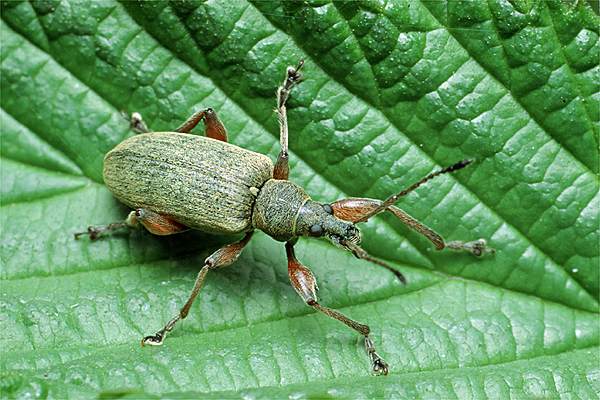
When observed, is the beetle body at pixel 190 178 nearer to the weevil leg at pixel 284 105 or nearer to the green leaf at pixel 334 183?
the weevil leg at pixel 284 105

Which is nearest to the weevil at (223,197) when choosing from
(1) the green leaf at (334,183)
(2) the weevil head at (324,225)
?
(2) the weevil head at (324,225)

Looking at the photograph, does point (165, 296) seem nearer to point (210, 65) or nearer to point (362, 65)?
point (210, 65)

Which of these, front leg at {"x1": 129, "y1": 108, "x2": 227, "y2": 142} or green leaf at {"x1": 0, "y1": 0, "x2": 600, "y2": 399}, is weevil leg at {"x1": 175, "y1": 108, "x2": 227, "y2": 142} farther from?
green leaf at {"x1": 0, "y1": 0, "x2": 600, "y2": 399}

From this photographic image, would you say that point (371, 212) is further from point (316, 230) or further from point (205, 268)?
point (205, 268)

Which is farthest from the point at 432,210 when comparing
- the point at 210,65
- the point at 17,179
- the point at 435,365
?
the point at 17,179

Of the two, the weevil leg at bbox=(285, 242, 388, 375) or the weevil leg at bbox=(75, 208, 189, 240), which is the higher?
the weevil leg at bbox=(285, 242, 388, 375)

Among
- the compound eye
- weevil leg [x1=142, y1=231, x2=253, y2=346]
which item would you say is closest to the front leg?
weevil leg [x1=142, y1=231, x2=253, y2=346]

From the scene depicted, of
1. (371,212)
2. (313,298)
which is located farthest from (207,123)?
(313,298)

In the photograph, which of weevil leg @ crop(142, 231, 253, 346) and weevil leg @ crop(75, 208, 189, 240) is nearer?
weevil leg @ crop(142, 231, 253, 346)
